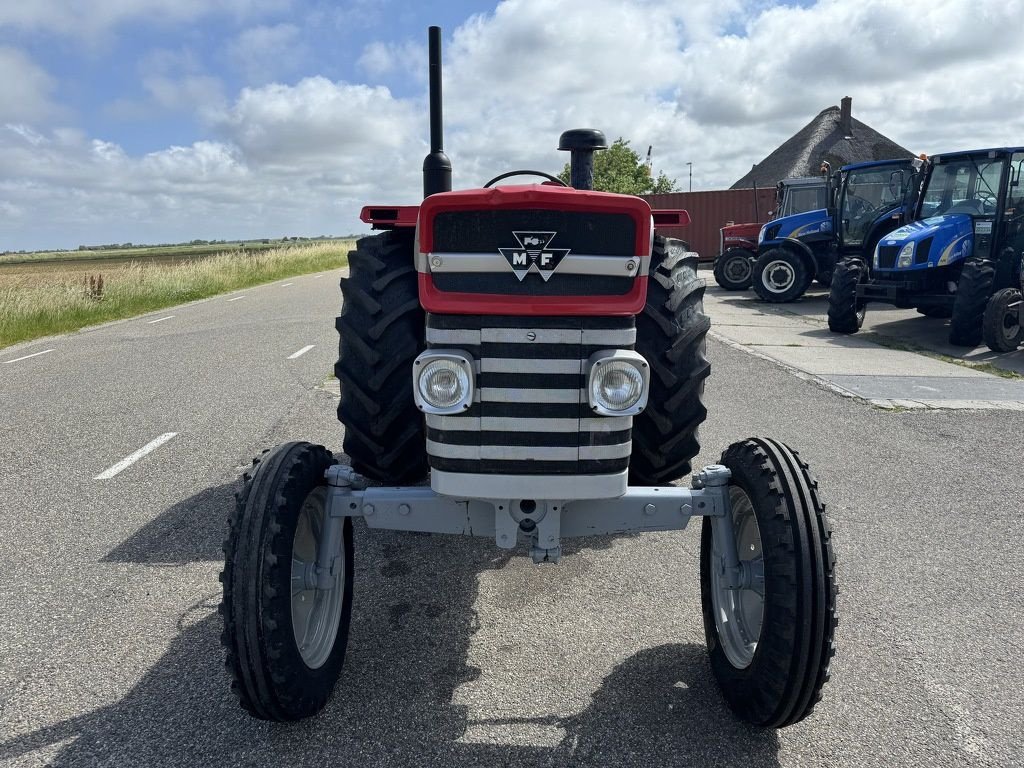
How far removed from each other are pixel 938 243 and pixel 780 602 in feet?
33.1

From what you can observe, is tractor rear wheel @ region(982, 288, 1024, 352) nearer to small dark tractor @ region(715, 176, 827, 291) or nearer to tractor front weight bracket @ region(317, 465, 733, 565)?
tractor front weight bracket @ region(317, 465, 733, 565)

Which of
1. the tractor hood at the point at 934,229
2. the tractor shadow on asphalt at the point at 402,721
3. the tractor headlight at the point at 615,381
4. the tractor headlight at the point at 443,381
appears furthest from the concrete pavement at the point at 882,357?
the tractor headlight at the point at 443,381

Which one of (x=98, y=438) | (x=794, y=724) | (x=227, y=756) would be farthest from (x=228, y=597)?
(x=98, y=438)

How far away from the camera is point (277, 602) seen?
2.17 metres

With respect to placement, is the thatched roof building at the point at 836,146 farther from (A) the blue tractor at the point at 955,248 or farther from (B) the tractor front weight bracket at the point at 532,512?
(B) the tractor front weight bracket at the point at 532,512

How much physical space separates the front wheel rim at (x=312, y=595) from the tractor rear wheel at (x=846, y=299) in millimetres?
10398

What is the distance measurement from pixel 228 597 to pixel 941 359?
9.39m

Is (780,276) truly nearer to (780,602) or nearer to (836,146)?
(780,602)

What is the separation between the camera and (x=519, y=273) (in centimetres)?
221

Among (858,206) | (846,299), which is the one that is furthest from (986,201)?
(858,206)

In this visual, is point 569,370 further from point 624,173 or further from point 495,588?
point 624,173

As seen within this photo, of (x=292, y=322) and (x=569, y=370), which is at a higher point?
(x=569, y=370)

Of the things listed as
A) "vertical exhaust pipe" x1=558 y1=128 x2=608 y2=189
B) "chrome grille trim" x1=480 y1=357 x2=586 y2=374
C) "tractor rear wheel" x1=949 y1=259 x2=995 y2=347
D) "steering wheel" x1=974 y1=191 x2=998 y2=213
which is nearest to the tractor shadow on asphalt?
"chrome grille trim" x1=480 y1=357 x2=586 y2=374

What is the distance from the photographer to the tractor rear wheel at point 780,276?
1525 centimetres
